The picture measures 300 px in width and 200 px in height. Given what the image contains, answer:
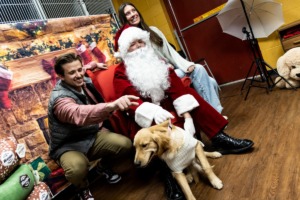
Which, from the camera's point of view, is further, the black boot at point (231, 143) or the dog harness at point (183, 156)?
the black boot at point (231, 143)

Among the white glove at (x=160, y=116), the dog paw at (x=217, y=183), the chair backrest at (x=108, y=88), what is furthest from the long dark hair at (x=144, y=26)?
the dog paw at (x=217, y=183)

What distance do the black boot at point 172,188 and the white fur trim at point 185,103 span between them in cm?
45

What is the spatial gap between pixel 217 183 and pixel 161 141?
47 cm

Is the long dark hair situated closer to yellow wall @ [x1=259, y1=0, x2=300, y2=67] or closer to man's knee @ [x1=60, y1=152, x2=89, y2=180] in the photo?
man's knee @ [x1=60, y1=152, x2=89, y2=180]

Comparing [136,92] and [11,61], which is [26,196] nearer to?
[136,92]

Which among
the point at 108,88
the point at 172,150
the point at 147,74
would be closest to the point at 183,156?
the point at 172,150

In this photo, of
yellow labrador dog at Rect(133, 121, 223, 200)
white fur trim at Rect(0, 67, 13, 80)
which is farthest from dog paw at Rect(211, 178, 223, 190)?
white fur trim at Rect(0, 67, 13, 80)

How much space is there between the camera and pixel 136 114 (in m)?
1.84

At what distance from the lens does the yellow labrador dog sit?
1.55 meters

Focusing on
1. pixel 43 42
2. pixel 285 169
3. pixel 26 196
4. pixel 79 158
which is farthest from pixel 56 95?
pixel 285 169

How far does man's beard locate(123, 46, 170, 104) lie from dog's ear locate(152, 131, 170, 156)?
48 centimetres

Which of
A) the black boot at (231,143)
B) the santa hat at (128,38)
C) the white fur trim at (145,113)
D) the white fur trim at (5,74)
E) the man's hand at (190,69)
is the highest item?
the white fur trim at (5,74)

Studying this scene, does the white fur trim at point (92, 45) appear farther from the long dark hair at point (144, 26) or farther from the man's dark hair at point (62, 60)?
the man's dark hair at point (62, 60)

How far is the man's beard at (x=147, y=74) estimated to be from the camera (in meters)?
1.99
